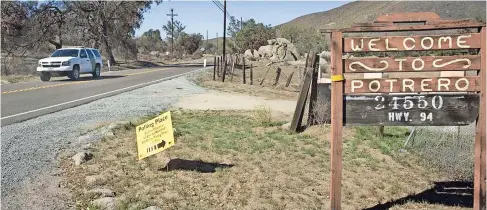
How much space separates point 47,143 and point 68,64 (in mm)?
17071

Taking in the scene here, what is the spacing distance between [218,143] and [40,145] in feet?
8.92

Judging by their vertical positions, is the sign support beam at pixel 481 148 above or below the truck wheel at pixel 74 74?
below

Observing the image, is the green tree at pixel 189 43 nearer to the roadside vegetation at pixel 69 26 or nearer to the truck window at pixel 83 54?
the roadside vegetation at pixel 69 26

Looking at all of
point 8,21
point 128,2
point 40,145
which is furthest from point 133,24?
point 40,145

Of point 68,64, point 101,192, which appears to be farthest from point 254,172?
point 68,64

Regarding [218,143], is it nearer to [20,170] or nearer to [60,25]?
[20,170]

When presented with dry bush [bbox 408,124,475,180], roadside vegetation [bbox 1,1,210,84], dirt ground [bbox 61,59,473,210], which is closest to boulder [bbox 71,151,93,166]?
dirt ground [bbox 61,59,473,210]

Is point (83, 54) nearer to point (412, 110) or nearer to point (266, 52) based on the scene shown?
point (412, 110)

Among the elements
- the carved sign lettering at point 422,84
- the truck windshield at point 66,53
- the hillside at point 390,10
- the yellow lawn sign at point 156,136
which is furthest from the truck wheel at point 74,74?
the hillside at point 390,10

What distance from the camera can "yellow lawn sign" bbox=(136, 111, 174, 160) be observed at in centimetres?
599

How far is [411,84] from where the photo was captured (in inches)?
179

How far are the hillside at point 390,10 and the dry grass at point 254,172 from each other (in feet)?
133

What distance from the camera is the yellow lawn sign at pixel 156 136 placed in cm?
599

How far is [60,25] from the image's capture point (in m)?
43.0
